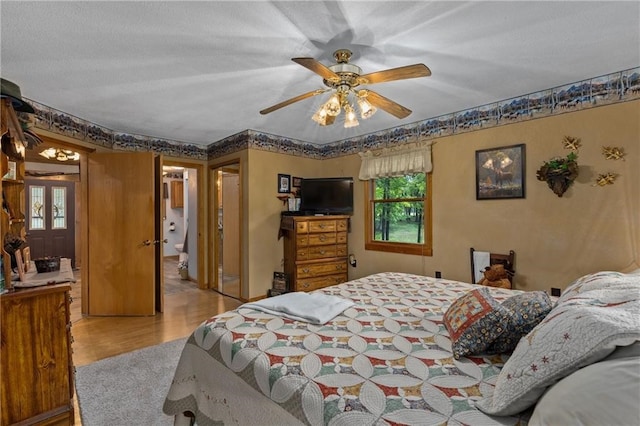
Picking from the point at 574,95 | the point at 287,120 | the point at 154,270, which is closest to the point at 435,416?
the point at 574,95

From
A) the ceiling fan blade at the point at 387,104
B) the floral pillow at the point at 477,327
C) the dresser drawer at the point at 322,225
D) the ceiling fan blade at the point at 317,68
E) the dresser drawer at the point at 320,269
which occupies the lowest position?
the dresser drawer at the point at 320,269

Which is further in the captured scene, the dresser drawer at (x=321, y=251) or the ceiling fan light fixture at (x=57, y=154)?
the dresser drawer at (x=321, y=251)

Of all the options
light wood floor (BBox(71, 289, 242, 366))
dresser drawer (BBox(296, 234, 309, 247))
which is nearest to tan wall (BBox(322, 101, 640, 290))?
dresser drawer (BBox(296, 234, 309, 247))

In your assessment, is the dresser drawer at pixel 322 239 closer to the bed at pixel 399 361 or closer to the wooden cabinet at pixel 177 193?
the bed at pixel 399 361

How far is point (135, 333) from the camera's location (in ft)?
11.0

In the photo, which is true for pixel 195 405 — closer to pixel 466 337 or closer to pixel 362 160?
pixel 466 337

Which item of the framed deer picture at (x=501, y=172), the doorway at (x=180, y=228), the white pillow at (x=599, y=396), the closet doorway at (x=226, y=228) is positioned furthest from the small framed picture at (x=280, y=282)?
the white pillow at (x=599, y=396)

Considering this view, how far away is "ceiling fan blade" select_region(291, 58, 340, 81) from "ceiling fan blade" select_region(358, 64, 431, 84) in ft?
0.65

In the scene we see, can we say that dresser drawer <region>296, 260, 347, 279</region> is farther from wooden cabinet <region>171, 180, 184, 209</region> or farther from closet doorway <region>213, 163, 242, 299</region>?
wooden cabinet <region>171, 180, 184, 209</region>

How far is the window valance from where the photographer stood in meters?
3.96

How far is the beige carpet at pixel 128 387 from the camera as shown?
198cm

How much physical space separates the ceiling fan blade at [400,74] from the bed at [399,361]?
1.27 m

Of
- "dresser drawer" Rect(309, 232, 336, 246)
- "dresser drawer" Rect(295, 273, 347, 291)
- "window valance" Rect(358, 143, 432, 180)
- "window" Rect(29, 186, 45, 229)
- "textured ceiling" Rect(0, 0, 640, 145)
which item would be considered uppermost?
"textured ceiling" Rect(0, 0, 640, 145)

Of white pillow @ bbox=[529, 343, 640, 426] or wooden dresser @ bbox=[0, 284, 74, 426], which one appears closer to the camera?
white pillow @ bbox=[529, 343, 640, 426]
